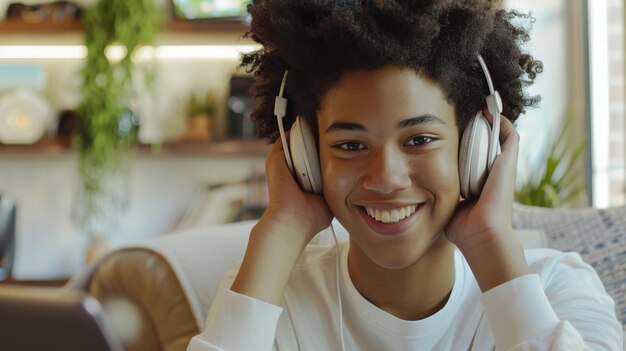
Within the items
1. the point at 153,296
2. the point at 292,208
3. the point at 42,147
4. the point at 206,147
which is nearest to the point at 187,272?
the point at 153,296

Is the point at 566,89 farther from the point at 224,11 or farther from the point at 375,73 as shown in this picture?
the point at 375,73

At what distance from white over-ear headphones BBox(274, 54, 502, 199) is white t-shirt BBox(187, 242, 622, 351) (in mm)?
166

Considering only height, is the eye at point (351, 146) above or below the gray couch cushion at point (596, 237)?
above

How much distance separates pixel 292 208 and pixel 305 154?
0.09 m

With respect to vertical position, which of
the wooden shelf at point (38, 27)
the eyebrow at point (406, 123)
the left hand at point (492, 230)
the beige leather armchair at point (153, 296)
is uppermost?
the wooden shelf at point (38, 27)

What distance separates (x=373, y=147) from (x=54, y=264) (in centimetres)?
369

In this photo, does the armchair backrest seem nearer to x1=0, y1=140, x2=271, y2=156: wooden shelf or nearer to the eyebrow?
x1=0, y1=140, x2=271, y2=156: wooden shelf

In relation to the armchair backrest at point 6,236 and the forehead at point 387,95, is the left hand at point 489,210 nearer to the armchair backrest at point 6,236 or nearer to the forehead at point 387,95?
the forehead at point 387,95

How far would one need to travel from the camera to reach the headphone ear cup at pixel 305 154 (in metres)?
1.26

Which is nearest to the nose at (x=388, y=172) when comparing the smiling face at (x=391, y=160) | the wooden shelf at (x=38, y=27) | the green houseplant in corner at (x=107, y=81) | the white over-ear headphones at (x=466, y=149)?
the smiling face at (x=391, y=160)

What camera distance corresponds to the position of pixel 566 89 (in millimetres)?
4148

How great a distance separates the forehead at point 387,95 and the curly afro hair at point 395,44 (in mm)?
12

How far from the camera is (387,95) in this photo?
1.17 m

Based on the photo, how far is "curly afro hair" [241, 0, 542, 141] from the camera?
1159mm
